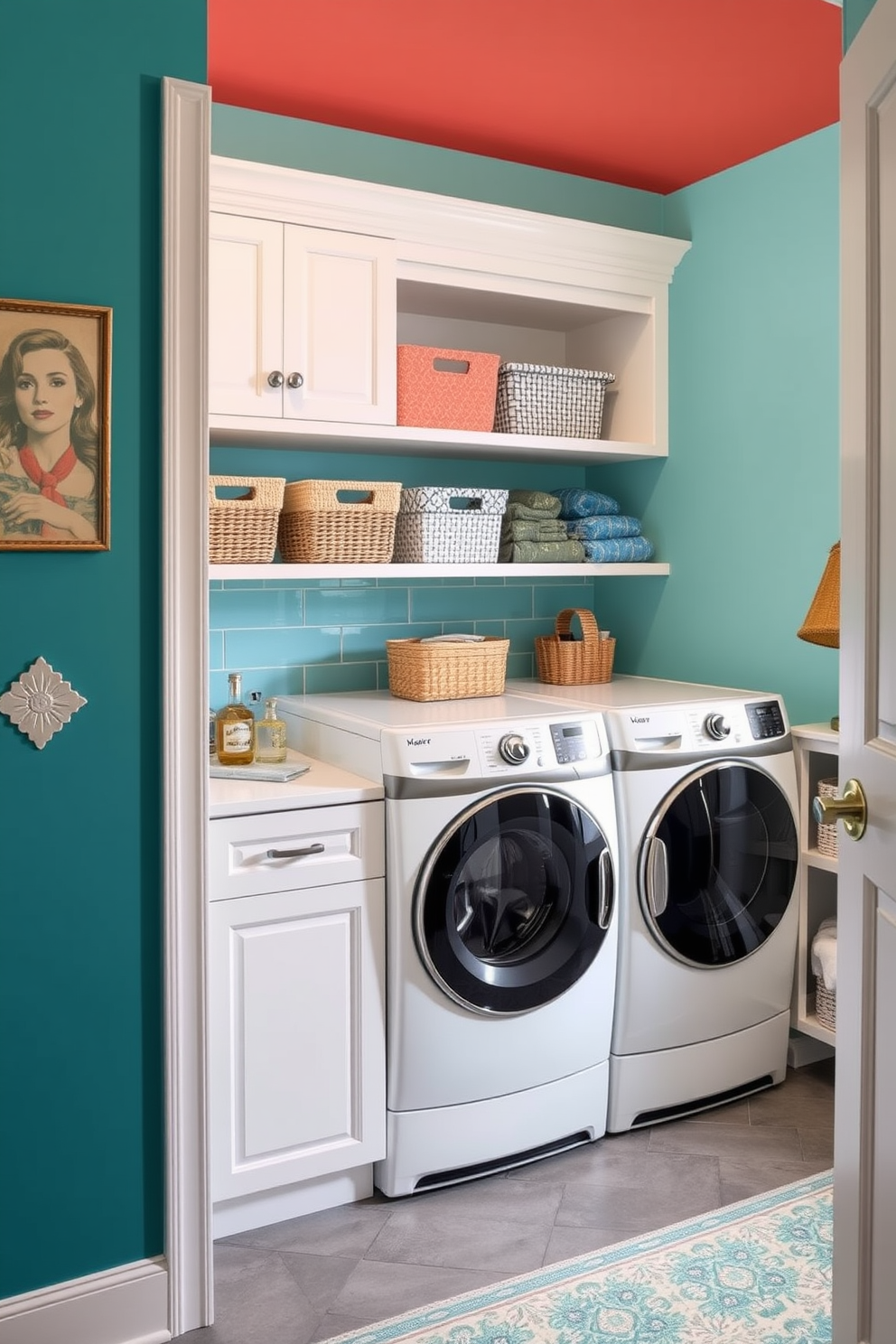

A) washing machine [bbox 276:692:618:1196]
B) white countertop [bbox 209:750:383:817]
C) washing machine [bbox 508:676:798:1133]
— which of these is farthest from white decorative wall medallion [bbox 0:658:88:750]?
washing machine [bbox 508:676:798:1133]

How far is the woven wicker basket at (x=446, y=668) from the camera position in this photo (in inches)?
118

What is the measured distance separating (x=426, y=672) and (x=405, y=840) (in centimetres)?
61

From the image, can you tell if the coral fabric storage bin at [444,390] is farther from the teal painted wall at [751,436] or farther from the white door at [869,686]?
the white door at [869,686]

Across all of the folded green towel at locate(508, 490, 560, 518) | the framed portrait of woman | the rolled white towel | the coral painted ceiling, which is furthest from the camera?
the folded green towel at locate(508, 490, 560, 518)

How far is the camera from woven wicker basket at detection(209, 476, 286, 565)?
9.07ft

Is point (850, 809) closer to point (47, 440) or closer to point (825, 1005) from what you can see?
point (47, 440)

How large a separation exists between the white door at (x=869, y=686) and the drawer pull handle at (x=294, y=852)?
1.16 m

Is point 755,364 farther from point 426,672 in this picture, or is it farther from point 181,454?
Answer: point 181,454

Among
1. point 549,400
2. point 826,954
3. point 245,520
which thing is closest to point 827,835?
point 826,954

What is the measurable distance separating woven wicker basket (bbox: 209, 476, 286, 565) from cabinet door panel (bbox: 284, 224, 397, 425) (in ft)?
0.68

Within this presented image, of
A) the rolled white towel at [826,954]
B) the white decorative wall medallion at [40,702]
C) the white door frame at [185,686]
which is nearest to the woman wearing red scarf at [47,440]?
the white door frame at [185,686]

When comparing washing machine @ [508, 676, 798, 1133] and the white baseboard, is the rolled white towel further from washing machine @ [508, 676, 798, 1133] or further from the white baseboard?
the white baseboard

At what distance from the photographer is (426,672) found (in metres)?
2.99

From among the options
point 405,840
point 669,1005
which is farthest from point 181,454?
point 669,1005
